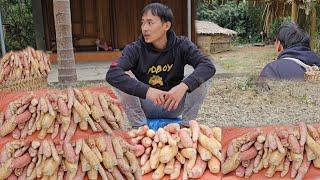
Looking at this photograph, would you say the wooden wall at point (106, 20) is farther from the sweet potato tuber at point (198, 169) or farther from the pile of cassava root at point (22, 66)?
the sweet potato tuber at point (198, 169)

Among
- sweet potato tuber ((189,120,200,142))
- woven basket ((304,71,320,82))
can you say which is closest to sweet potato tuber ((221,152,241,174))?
sweet potato tuber ((189,120,200,142))

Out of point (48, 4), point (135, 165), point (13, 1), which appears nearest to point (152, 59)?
point (135, 165)

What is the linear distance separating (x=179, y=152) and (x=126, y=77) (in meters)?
0.93

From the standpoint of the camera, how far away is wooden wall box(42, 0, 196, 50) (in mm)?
8359

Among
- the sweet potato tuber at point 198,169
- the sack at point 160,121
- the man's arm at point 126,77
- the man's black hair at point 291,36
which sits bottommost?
the sack at point 160,121

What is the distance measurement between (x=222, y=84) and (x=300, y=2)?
9.70 ft

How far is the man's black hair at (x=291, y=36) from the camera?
11.7ft

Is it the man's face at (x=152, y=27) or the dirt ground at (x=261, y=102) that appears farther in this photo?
the dirt ground at (x=261, y=102)

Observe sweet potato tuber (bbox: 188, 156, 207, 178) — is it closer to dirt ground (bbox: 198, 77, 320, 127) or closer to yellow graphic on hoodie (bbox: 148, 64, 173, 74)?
yellow graphic on hoodie (bbox: 148, 64, 173, 74)

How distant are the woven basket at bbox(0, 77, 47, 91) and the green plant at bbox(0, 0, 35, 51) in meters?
6.70

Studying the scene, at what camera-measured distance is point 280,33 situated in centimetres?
371

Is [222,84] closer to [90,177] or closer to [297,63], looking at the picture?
[297,63]

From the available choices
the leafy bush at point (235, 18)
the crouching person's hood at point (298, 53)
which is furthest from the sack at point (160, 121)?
the leafy bush at point (235, 18)

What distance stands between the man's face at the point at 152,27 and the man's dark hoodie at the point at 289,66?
138cm
